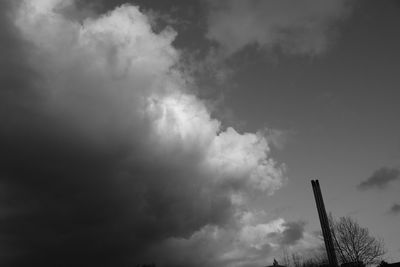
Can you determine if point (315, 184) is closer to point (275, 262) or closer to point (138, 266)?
point (275, 262)

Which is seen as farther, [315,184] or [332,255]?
[315,184]

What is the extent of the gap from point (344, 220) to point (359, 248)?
5.80 m

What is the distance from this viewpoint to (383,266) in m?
55.8

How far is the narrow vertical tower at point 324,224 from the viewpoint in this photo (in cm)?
4697

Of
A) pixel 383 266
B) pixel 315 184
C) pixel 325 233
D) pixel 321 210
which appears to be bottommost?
pixel 383 266

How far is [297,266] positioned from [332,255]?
92.6m

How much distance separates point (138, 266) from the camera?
132 m

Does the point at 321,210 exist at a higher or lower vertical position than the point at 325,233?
higher

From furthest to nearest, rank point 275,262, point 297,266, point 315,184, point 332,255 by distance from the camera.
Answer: point 297,266 → point 275,262 → point 315,184 → point 332,255

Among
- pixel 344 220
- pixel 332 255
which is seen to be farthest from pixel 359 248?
pixel 332 255

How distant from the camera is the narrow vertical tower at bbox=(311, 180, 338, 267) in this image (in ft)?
154

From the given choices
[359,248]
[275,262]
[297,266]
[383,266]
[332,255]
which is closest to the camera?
[332,255]

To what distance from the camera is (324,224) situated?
1905 inches

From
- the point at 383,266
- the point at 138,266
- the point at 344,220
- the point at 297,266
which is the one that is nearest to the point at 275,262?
the point at 344,220
